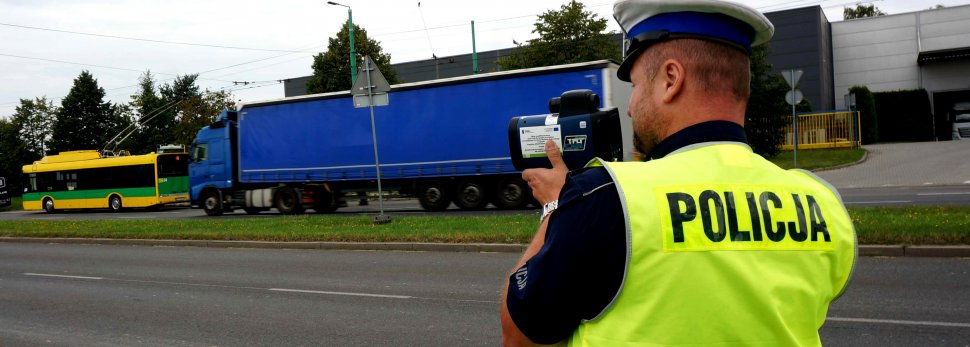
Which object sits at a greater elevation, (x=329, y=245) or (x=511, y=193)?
(x=511, y=193)

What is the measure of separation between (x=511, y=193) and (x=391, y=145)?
3.74 m

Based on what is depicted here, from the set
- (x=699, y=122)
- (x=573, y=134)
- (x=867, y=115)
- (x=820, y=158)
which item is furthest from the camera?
(x=867, y=115)

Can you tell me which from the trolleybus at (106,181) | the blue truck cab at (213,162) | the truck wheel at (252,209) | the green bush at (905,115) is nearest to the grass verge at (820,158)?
the green bush at (905,115)

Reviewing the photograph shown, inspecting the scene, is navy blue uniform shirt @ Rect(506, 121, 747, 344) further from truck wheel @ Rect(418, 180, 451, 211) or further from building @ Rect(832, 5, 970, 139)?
building @ Rect(832, 5, 970, 139)

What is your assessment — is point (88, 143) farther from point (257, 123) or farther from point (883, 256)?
point (883, 256)

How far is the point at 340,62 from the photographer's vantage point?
39844mm

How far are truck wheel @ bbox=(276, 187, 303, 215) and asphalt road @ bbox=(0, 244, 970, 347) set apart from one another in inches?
414

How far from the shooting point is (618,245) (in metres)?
1.51

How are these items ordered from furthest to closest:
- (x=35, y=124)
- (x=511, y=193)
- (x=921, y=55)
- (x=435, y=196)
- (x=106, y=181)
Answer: (x=35, y=124)
(x=921, y=55)
(x=106, y=181)
(x=435, y=196)
(x=511, y=193)

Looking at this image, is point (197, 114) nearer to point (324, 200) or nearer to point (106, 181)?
point (106, 181)

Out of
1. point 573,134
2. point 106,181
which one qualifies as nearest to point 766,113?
point 573,134

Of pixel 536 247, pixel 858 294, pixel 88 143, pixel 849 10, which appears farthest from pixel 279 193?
pixel 849 10

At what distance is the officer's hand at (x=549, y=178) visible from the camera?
1867mm

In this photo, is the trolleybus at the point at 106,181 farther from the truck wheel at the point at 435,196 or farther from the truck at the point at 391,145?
the truck wheel at the point at 435,196
